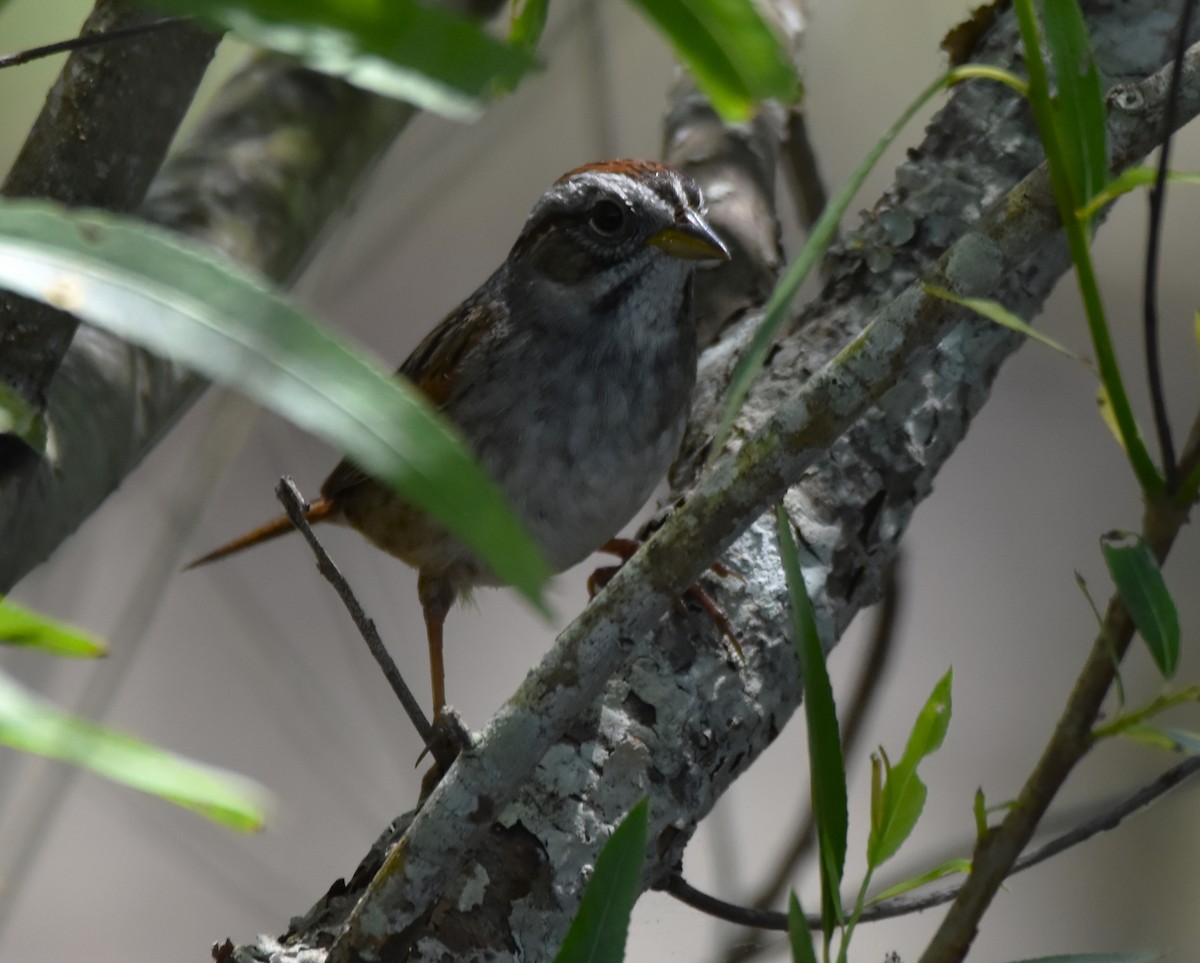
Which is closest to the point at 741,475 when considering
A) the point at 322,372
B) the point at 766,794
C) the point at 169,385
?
the point at 322,372

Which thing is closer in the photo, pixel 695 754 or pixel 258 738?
pixel 695 754

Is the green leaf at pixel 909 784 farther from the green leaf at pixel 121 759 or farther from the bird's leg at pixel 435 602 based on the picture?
the bird's leg at pixel 435 602

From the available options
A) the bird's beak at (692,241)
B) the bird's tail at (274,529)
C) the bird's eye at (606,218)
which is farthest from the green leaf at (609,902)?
the bird's tail at (274,529)

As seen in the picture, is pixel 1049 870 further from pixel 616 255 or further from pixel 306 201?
pixel 306 201

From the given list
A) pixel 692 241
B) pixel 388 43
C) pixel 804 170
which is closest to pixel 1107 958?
pixel 388 43

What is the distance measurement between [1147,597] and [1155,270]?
282mm

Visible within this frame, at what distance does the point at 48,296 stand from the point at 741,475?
1.89 ft

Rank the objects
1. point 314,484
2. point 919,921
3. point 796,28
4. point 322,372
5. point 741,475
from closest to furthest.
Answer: point 322,372, point 741,475, point 796,28, point 919,921, point 314,484

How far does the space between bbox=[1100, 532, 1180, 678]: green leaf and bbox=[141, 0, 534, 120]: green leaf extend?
0.73 m

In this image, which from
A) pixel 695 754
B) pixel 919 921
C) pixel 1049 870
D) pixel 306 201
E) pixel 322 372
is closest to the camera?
pixel 322 372

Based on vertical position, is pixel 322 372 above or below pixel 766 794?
below

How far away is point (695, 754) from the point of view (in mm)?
1509

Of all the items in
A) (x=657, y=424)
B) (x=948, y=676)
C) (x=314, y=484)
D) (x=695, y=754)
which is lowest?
(x=948, y=676)

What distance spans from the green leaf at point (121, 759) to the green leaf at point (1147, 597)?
2.43ft
